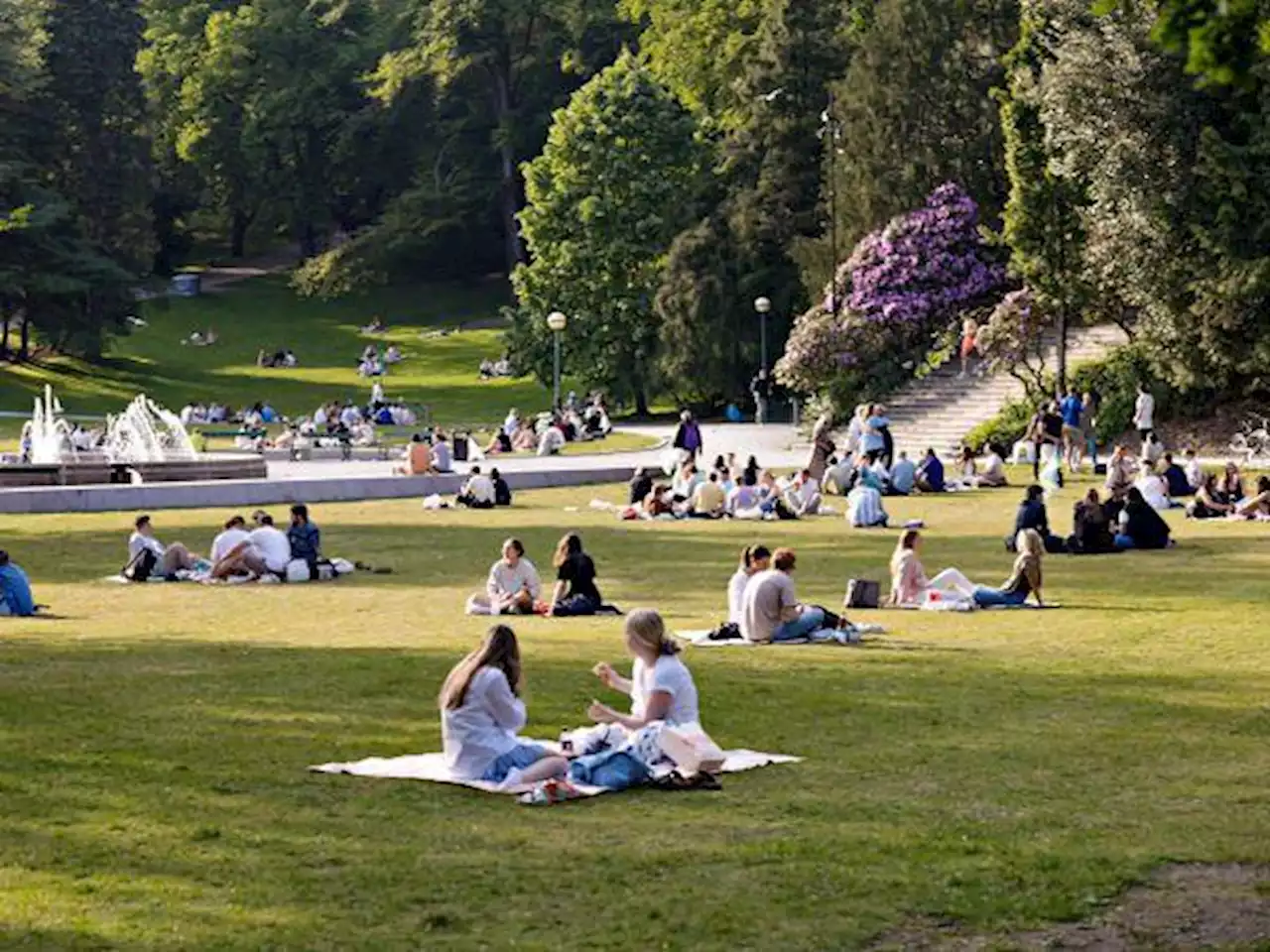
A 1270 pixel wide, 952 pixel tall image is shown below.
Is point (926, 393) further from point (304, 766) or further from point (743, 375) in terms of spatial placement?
point (304, 766)

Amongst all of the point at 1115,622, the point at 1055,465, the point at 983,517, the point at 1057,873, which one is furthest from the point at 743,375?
the point at 1057,873

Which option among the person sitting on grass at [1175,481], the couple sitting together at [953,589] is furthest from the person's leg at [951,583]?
the person sitting on grass at [1175,481]

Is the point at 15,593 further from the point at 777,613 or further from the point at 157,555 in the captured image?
the point at 777,613

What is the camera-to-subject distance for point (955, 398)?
199 feet

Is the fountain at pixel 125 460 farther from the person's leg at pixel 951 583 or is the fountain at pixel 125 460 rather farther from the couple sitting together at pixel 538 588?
the person's leg at pixel 951 583

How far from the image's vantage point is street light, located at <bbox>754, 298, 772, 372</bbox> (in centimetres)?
6488

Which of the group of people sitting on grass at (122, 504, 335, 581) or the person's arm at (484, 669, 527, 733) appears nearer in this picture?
the person's arm at (484, 669, 527, 733)

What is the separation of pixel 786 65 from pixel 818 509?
31695mm

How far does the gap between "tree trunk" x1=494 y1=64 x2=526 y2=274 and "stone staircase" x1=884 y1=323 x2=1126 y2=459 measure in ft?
137

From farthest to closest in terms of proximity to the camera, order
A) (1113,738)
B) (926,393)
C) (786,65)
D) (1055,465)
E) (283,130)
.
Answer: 1. (283,130)
2. (786,65)
3. (926,393)
4. (1055,465)
5. (1113,738)

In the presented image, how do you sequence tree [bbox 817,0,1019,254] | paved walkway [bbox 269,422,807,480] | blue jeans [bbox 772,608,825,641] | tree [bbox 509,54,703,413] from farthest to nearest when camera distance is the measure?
tree [bbox 509,54,703,413]
tree [bbox 817,0,1019,254]
paved walkway [bbox 269,422,807,480]
blue jeans [bbox 772,608,825,641]

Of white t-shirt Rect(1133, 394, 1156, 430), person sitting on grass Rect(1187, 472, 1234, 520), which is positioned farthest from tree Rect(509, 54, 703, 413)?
person sitting on grass Rect(1187, 472, 1234, 520)

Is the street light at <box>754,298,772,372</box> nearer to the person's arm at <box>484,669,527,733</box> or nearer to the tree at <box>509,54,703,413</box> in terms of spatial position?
the tree at <box>509,54,703,413</box>

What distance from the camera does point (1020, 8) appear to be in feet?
202
